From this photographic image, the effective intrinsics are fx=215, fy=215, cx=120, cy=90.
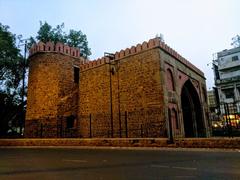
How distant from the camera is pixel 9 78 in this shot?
20.5 metres

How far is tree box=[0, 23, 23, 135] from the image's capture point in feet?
63.1

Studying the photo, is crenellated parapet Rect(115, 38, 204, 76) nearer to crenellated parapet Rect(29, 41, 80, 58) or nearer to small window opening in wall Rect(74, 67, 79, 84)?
small window opening in wall Rect(74, 67, 79, 84)

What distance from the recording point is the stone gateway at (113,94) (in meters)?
12.2

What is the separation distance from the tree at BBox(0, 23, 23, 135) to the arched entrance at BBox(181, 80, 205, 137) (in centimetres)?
1531

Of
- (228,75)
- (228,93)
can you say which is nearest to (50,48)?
(228,93)

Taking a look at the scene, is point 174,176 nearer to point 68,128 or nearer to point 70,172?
point 70,172

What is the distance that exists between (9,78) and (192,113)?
667 inches

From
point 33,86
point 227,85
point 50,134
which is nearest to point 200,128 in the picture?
point 50,134

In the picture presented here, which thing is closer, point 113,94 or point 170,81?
point 170,81

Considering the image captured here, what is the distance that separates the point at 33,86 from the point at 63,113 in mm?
2962

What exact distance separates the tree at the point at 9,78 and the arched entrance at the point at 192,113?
50.2 ft

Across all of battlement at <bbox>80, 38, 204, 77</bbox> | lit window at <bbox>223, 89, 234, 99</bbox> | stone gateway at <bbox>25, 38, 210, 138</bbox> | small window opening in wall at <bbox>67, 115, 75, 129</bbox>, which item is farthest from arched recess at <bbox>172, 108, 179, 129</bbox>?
lit window at <bbox>223, 89, 234, 99</bbox>

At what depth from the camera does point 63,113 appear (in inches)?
591

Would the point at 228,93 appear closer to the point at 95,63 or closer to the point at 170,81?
the point at 170,81
